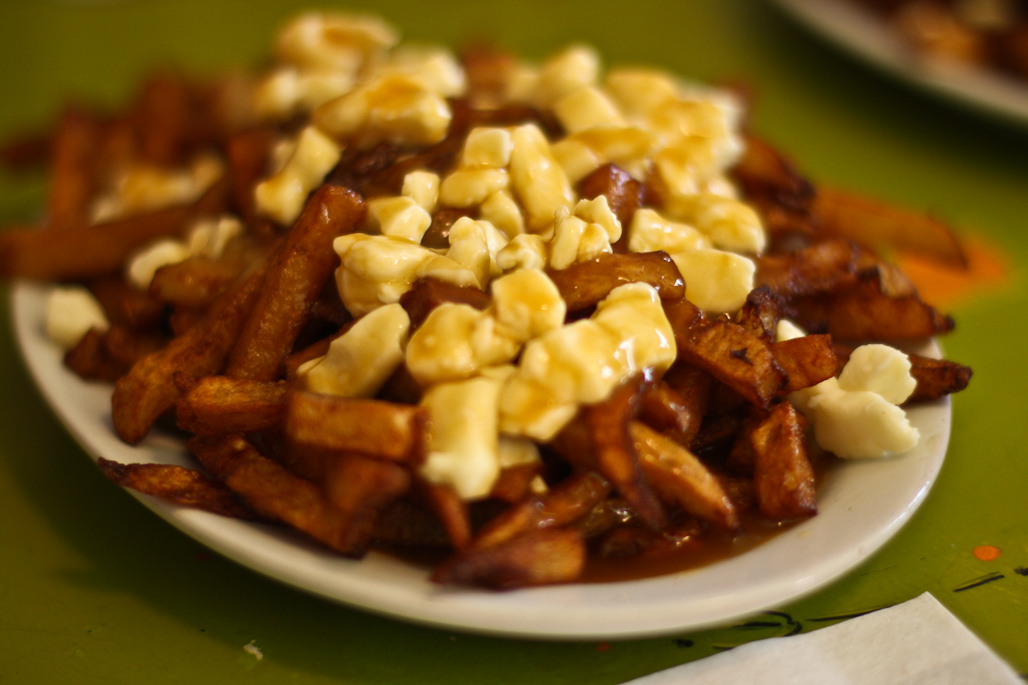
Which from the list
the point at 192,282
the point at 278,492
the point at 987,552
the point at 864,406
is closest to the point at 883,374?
the point at 864,406

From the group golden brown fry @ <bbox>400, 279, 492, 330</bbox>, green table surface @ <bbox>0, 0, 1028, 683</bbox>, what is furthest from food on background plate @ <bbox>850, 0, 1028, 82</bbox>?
golden brown fry @ <bbox>400, 279, 492, 330</bbox>

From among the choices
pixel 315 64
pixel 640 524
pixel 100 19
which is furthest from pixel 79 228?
pixel 100 19

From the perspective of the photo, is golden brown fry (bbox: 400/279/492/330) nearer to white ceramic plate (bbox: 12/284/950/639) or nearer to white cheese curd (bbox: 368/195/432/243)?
white cheese curd (bbox: 368/195/432/243)

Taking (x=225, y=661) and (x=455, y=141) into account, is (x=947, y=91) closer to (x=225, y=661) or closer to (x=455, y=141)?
(x=455, y=141)

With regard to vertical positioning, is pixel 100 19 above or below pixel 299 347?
below

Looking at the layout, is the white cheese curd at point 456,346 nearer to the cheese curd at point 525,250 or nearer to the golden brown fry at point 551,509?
the cheese curd at point 525,250

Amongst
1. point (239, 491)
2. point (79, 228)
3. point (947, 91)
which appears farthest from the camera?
point (947, 91)

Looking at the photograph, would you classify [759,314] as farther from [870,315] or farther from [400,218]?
[400,218]

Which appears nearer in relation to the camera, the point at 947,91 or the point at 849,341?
the point at 849,341
